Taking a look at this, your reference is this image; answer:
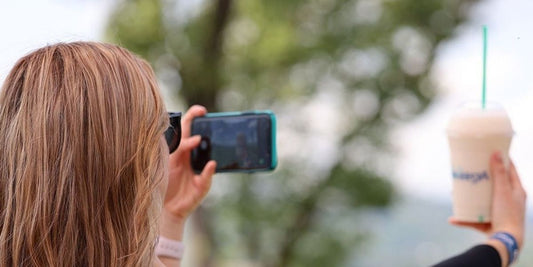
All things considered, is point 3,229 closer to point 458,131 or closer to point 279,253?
point 458,131

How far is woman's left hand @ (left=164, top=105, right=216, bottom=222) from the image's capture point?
44.4 inches

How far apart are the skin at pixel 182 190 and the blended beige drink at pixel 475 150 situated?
13.6 inches

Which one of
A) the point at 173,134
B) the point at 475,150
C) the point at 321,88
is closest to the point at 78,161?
the point at 173,134

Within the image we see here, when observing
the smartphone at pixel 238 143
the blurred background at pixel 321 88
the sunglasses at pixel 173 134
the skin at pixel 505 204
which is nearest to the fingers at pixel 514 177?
the skin at pixel 505 204

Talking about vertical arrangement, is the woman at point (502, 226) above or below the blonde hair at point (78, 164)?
below

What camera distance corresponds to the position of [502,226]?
1.01 meters

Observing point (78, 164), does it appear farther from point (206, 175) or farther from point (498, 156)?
point (498, 156)

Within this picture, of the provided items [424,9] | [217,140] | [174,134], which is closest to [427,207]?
[424,9]

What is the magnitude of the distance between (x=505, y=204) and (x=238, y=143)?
391 mm

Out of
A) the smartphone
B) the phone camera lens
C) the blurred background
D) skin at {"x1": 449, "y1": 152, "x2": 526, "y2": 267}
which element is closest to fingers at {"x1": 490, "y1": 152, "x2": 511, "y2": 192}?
skin at {"x1": 449, "y1": 152, "x2": 526, "y2": 267}

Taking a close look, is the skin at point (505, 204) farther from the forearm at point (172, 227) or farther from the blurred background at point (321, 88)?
the blurred background at point (321, 88)

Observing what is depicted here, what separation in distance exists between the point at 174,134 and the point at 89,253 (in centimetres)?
22

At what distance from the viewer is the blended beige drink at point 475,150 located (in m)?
0.98

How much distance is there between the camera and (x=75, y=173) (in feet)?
2.38
